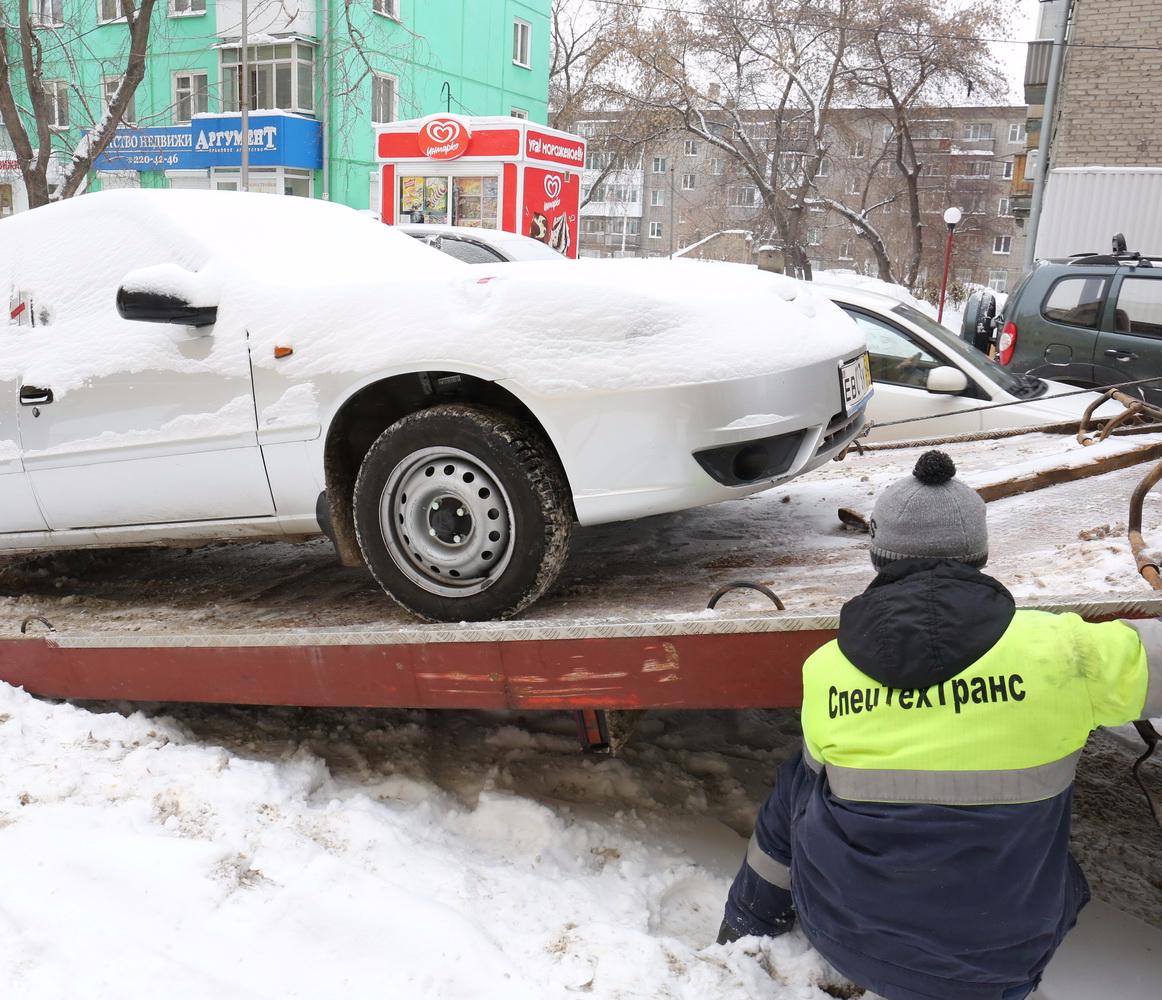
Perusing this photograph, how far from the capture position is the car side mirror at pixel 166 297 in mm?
3268

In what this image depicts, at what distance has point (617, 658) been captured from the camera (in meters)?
2.73

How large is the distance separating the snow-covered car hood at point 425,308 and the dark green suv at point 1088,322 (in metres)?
4.88

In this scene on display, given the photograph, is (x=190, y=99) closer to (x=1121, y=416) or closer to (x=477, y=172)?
(x=477, y=172)

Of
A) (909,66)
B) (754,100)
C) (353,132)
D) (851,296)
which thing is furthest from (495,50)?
(851,296)

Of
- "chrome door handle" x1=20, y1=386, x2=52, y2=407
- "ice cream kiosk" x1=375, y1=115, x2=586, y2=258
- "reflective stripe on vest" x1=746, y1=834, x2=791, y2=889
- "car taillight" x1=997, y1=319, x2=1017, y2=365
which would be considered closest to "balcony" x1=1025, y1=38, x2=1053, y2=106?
"ice cream kiosk" x1=375, y1=115, x2=586, y2=258

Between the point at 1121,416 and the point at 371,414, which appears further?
the point at 1121,416

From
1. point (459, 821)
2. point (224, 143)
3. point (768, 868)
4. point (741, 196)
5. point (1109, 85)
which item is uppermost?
point (1109, 85)

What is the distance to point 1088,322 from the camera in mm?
7855

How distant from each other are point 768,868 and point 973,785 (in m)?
0.66

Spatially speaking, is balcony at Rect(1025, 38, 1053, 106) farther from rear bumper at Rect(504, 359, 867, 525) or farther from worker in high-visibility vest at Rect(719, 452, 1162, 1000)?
worker in high-visibility vest at Rect(719, 452, 1162, 1000)

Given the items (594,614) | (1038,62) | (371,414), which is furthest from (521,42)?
(594,614)

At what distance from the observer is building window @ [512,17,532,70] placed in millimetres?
31953

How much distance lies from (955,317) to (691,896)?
27.2 meters

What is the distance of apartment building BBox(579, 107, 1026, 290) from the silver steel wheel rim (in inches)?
955
